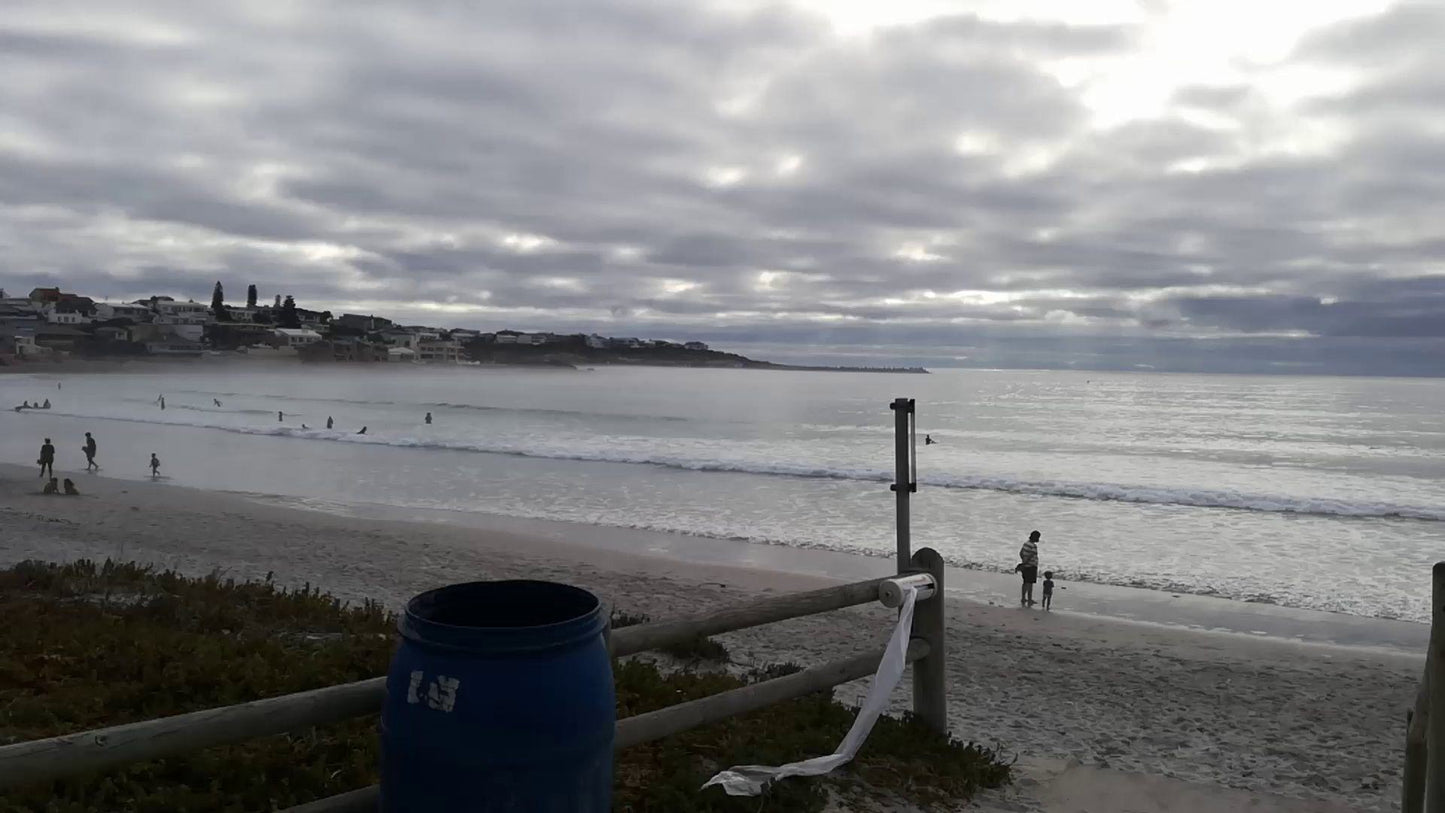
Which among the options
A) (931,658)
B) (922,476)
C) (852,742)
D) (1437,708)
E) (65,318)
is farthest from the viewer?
(65,318)

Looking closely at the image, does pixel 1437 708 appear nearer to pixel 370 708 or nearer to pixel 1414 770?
pixel 1414 770

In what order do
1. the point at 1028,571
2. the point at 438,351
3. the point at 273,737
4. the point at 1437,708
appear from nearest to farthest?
the point at 1437,708 → the point at 273,737 → the point at 1028,571 → the point at 438,351

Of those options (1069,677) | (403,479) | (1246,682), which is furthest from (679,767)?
(403,479)

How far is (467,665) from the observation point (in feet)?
8.83

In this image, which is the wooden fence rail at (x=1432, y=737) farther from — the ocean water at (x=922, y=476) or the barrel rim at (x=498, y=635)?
the ocean water at (x=922, y=476)

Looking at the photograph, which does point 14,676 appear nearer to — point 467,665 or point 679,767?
point 679,767

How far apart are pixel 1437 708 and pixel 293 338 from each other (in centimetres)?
17479

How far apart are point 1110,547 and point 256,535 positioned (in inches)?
693

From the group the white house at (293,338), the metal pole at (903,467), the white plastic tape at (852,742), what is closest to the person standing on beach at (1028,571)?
the metal pole at (903,467)

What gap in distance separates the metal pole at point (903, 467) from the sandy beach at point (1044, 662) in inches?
60.2

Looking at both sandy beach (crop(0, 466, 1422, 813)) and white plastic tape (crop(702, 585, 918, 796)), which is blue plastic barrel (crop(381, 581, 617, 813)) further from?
sandy beach (crop(0, 466, 1422, 813))

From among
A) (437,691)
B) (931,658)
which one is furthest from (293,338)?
(437,691)

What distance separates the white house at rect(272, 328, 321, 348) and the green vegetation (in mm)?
164331

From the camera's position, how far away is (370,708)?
3.18m
